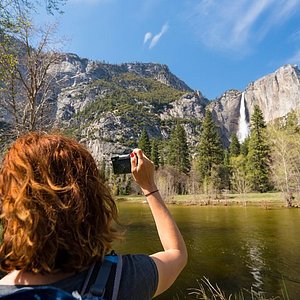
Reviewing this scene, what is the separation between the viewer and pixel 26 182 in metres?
0.92

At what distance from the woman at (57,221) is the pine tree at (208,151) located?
55.2 m

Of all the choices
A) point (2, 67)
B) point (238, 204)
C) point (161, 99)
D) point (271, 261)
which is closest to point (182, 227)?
point (271, 261)

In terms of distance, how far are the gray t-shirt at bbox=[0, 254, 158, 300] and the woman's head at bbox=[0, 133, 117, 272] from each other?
1.7 inches

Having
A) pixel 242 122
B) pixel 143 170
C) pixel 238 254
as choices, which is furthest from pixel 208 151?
pixel 242 122

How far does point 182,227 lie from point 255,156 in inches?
1298

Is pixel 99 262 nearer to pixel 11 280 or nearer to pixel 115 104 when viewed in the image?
pixel 11 280

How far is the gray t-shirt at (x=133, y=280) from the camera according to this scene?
88 cm

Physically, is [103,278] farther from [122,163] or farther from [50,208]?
[122,163]

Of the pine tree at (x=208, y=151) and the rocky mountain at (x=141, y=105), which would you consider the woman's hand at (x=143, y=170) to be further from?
the rocky mountain at (x=141, y=105)

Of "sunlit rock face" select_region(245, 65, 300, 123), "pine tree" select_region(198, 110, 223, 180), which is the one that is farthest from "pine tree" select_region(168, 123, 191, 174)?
"sunlit rock face" select_region(245, 65, 300, 123)

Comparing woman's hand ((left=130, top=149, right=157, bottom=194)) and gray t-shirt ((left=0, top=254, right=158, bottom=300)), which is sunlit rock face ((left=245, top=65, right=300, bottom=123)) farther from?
gray t-shirt ((left=0, top=254, right=158, bottom=300))

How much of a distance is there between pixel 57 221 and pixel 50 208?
0.04 meters

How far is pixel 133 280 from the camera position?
0.97m

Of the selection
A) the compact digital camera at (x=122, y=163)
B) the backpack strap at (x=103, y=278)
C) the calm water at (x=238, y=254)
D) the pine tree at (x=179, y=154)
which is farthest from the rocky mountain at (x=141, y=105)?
the backpack strap at (x=103, y=278)
